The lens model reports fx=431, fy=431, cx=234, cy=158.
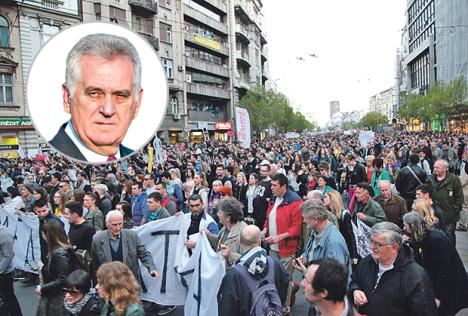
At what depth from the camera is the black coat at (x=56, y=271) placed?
4230mm

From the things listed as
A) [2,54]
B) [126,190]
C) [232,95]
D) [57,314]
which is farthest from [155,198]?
[232,95]

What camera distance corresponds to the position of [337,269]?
294 centimetres

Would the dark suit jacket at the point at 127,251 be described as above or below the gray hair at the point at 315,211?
below

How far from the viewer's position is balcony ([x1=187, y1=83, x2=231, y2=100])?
4790 cm

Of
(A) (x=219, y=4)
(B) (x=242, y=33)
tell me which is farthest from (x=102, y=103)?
(B) (x=242, y=33)

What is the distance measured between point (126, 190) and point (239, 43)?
2294 inches

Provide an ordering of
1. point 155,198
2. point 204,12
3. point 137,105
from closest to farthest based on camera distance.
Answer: point 137,105, point 155,198, point 204,12

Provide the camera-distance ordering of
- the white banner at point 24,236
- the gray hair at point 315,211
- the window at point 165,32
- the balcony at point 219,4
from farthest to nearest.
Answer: the balcony at point 219,4
the window at point 165,32
the white banner at point 24,236
the gray hair at point 315,211

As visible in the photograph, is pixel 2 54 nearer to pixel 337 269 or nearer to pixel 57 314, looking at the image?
pixel 57 314

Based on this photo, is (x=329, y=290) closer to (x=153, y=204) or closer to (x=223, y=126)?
(x=153, y=204)

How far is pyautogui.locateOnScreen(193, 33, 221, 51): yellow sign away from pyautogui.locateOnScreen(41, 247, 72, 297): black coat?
4571cm

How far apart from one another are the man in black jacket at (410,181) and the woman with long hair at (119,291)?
640cm

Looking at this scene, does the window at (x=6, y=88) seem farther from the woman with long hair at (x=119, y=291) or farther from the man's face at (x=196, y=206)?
the woman with long hair at (x=119, y=291)

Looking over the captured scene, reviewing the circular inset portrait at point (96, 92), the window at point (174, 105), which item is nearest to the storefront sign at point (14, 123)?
the window at point (174, 105)
